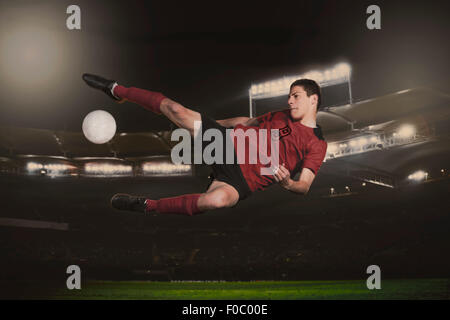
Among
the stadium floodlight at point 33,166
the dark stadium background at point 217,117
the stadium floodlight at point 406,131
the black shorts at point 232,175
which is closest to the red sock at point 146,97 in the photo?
the black shorts at point 232,175

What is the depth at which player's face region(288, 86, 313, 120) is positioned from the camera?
15.3 feet

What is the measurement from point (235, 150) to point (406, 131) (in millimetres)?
4642

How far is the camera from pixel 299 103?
470cm

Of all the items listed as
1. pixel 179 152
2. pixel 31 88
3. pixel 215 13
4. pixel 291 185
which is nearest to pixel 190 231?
pixel 179 152

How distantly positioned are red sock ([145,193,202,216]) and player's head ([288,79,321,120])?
62.6 inches

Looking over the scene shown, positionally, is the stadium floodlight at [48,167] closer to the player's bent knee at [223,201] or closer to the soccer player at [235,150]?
the soccer player at [235,150]

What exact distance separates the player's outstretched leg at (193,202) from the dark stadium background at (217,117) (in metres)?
2.80

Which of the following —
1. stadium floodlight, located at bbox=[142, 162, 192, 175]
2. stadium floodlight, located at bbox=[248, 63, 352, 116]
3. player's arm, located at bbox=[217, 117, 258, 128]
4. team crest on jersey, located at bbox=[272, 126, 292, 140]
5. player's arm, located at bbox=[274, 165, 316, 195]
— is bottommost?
player's arm, located at bbox=[274, 165, 316, 195]

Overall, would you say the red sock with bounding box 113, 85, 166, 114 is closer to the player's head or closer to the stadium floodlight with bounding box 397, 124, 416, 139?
the player's head

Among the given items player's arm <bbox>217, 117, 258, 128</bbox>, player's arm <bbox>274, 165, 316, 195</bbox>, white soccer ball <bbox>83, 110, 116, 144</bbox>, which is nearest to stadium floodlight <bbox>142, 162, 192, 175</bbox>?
white soccer ball <bbox>83, 110, 116, 144</bbox>

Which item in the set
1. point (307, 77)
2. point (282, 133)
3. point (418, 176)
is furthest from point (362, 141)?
point (282, 133)

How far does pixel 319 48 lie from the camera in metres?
6.37

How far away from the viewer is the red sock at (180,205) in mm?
3826
